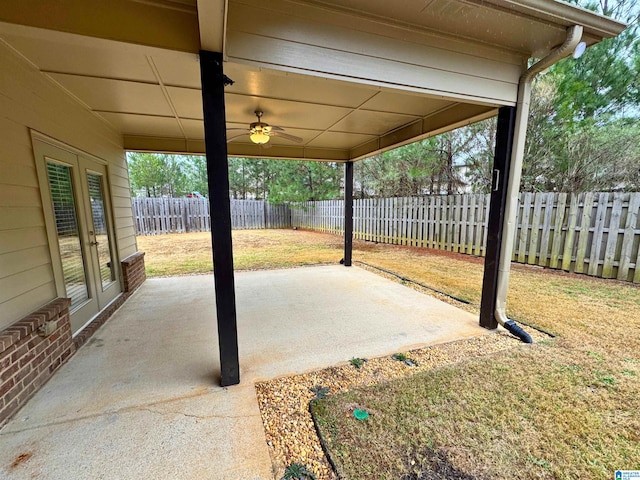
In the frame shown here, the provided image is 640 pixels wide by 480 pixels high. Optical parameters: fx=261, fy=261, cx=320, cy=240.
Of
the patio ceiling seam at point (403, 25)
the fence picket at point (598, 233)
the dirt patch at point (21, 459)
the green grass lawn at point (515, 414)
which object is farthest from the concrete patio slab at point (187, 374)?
the fence picket at point (598, 233)

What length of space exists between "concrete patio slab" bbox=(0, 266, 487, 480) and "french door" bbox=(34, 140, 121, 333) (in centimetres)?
38

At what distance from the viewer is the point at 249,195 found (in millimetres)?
20812

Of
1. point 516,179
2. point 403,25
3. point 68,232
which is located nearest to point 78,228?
point 68,232

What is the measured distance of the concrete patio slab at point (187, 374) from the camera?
1.41m

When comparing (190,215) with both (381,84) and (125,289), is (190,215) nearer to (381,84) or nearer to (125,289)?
(125,289)

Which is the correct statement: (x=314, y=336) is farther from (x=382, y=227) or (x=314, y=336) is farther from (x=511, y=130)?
(x=382, y=227)

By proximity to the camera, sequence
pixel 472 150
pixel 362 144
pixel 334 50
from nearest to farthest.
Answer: pixel 334 50 → pixel 362 144 → pixel 472 150

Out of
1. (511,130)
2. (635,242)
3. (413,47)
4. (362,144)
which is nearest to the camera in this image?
(413,47)

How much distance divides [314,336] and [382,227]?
23.1ft

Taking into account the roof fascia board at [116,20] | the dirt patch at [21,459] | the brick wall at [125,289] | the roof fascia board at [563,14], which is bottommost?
the dirt patch at [21,459]

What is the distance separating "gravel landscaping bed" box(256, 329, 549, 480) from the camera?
1440mm

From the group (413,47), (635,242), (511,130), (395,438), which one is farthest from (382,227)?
(395,438)

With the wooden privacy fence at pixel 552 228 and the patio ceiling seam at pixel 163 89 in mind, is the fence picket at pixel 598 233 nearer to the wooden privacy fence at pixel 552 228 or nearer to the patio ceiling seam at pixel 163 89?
the wooden privacy fence at pixel 552 228

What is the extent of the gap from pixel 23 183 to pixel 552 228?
24.1ft
